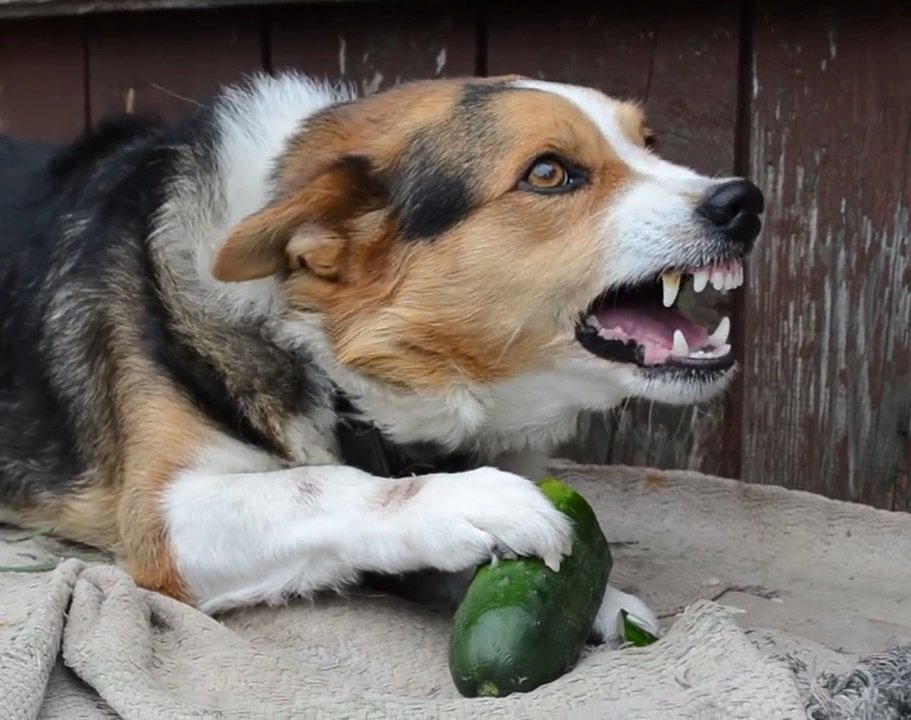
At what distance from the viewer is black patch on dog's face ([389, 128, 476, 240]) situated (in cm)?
247

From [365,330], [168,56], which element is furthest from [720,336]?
[168,56]

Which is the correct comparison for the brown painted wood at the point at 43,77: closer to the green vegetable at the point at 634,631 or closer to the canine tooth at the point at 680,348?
the canine tooth at the point at 680,348

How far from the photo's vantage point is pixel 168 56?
383cm

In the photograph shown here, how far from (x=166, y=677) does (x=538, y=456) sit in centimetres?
101

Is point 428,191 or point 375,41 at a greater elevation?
point 375,41

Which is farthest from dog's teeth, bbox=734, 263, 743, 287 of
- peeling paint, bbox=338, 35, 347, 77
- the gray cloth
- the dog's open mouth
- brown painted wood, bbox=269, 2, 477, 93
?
peeling paint, bbox=338, 35, 347, 77

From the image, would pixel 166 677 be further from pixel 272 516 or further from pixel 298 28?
pixel 298 28

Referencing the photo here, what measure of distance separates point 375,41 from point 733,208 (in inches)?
61.2

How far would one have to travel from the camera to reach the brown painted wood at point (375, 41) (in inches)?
137

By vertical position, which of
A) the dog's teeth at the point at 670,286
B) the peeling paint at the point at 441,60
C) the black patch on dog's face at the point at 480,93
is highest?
the peeling paint at the point at 441,60

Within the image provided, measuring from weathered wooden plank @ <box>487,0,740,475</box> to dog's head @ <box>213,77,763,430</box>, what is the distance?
0.80m

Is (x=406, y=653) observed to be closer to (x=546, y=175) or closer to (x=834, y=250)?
(x=546, y=175)

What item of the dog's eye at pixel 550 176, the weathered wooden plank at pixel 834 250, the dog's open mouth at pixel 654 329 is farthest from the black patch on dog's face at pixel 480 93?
the weathered wooden plank at pixel 834 250

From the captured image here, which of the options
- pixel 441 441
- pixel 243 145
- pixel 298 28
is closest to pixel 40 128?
pixel 298 28
